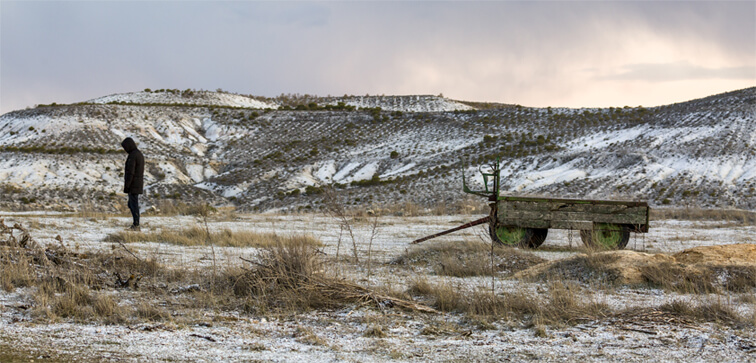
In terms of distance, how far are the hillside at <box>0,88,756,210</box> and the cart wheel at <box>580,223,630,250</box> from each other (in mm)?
15518

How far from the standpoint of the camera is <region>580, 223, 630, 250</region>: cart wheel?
11539 millimetres

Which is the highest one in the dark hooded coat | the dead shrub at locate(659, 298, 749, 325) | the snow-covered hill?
the snow-covered hill

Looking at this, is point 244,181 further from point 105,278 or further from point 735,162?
point 105,278

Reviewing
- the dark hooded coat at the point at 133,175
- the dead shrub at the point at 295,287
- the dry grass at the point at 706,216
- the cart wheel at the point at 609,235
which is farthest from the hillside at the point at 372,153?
the dead shrub at the point at 295,287

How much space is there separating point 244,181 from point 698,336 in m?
34.2

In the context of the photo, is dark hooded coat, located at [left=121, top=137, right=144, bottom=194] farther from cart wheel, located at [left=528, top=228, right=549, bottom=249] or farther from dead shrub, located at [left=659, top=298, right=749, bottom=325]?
dead shrub, located at [left=659, top=298, right=749, bottom=325]

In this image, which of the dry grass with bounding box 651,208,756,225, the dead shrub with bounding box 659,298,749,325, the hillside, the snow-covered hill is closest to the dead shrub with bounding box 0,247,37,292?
the dead shrub with bounding box 659,298,749,325

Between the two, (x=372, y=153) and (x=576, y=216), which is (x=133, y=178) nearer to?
(x=576, y=216)

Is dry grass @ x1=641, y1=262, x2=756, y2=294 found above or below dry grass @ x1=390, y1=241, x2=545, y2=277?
above

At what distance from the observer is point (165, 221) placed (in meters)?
16.9

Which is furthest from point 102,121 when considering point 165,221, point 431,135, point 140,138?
point 165,221

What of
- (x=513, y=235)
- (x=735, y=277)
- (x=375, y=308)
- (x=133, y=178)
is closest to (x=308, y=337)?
(x=375, y=308)

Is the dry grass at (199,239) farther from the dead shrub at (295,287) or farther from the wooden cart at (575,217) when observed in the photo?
the dead shrub at (295,287)

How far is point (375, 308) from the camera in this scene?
6.34 m
